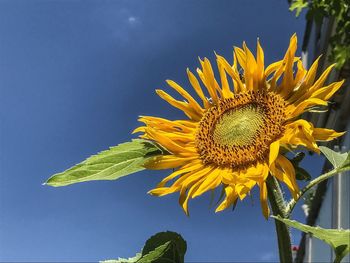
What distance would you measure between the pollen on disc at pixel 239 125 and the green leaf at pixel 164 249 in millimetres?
243

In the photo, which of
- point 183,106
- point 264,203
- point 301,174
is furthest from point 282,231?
point 183,106

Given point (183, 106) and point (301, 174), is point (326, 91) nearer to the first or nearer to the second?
point (301, 174)

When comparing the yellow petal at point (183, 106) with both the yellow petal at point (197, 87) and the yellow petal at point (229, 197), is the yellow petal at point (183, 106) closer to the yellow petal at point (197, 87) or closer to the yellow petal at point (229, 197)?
the yellow petal at point (197, 87)

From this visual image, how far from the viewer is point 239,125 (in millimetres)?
1516

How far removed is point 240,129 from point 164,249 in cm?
33

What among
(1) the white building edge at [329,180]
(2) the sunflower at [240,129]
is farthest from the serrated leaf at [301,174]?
(1) the white building edge at [329,180]

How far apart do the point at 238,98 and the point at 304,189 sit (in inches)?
13.2

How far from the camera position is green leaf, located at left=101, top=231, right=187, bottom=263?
134 cm

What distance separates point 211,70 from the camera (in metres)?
1.51

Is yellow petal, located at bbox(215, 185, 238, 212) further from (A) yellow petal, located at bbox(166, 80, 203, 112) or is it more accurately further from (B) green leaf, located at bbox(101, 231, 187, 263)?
(A) yellow petal, located at bbox(166, 80, 203, 112)

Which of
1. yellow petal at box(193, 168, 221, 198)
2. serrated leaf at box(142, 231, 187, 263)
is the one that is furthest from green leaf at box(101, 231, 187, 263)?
yellow petal at box(193, 168, 221, 198)

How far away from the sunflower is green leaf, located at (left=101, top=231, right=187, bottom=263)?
11 centimetres

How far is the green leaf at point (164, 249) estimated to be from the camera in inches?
52.6

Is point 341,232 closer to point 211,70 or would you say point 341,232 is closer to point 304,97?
point 304,97
